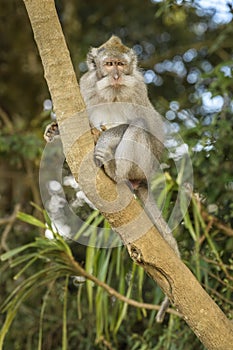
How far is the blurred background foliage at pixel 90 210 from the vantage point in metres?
3.71

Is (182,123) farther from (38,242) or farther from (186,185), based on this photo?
(38,242)

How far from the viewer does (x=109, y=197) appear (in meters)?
2.43

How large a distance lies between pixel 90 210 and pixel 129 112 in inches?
35.9

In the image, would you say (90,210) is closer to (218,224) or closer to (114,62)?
(218,224)

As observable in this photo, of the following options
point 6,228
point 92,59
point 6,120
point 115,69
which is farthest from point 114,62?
point 6,120

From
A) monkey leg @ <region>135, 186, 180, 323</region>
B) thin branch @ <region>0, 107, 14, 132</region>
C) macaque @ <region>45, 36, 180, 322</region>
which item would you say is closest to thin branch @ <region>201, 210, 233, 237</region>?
macaque @ <region>45, 36, 180, 322</region>

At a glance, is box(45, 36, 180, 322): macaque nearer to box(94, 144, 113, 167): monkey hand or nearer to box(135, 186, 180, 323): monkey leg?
box(135, 186, 180, 323): monkey leg

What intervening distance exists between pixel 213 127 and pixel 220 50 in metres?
1.63

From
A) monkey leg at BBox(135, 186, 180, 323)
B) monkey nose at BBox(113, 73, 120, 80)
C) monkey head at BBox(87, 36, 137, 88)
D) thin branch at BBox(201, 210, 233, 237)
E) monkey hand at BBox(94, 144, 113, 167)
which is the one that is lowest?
thin branch at BBox(201, 210, 233, 237)

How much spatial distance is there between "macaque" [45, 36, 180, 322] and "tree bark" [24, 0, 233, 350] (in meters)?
0.54

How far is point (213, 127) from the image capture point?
12.4ft

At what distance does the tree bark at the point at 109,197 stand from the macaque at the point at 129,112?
1.77 feet

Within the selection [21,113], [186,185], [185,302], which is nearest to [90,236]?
[186,185]

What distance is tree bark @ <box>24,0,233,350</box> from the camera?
2.40 meters
